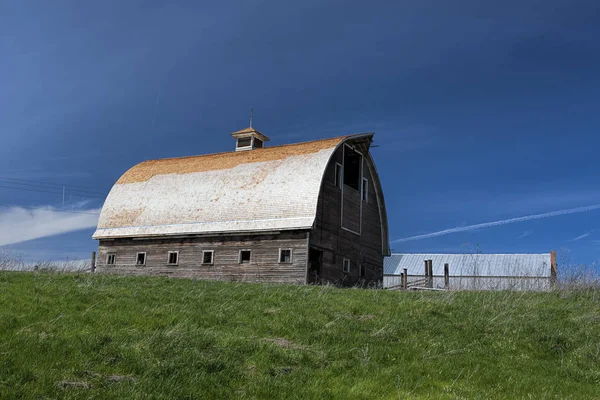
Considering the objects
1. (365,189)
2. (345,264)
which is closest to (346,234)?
(345,264)

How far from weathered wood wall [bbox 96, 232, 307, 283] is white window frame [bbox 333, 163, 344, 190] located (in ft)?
14.5

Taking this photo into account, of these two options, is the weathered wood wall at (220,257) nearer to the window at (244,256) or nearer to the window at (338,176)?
the window at (244,256)

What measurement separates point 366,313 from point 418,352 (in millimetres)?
3590

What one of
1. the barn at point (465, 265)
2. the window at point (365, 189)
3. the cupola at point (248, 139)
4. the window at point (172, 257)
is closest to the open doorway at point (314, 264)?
the window at point (365, 189)

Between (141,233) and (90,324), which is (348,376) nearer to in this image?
(90,324)

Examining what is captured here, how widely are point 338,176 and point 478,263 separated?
22389mm

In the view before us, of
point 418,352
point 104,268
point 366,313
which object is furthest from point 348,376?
point 104,268

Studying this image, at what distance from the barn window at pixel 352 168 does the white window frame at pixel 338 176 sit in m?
2.17

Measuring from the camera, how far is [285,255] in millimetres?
28391

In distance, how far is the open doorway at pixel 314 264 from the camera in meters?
28.6

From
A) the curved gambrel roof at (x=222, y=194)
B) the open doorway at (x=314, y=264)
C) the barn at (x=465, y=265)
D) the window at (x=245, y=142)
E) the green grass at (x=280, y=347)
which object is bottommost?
the green grass at (x=280, y=347)

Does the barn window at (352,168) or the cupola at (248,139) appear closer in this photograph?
the barn window at (352,168)

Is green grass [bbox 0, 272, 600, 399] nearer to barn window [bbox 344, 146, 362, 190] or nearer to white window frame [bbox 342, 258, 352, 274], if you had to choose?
white window frame [bbox 342, 258, 352, 274]

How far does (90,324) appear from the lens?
1176 centimetres
